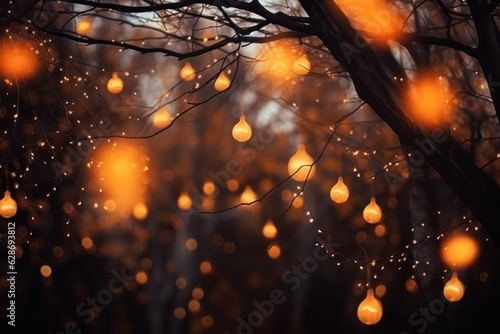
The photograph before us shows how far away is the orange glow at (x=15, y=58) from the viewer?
3.65 metres

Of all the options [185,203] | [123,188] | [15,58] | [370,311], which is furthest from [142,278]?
[370,311]

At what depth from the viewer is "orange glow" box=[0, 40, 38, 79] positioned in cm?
365

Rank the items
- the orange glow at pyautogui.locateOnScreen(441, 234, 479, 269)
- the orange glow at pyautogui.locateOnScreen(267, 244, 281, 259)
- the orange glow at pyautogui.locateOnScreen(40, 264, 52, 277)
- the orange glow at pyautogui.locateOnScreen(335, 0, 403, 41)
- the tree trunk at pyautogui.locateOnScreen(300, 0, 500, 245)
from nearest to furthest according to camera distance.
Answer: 1. the tree trunk at pyautogui.locateOnScreen(300, 0, 500, 245)
2. the orange glow at pyautogui.locateOnScreen(335, 0, 403, 41)
3. the orange glow at pyautogui.locateOnScreen(441, 234, 479, 269)
4. the orange glow at pyautogui.locateOnScreen(40, 264, 52, 277)
5. the orange glow at pyautogui.locateOnScreen(267, 244, 281, 259)

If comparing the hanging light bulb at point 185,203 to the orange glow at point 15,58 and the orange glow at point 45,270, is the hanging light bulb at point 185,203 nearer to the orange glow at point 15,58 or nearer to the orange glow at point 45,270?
the orange glow at point 45,270

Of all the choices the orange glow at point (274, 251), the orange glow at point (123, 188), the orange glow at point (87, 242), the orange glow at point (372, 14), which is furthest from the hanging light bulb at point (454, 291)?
the orange glow at point (87, 242)

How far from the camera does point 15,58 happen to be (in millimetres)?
3670

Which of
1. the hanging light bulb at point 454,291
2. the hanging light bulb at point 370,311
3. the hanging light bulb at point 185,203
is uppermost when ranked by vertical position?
the hanging light bulb at point 185,203

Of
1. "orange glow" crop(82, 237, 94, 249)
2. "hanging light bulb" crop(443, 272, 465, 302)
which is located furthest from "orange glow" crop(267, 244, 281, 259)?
"hanging light bulb" crop(443, 272, 465, 302)

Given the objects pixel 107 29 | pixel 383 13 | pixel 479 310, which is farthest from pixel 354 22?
pixel 107 29

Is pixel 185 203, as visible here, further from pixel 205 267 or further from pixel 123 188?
pixel 205 267

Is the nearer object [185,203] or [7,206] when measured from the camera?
[7,206]

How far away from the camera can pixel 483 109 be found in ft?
18.0

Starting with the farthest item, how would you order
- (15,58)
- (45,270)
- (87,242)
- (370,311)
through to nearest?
(87,242) < (45,270) < (15,58) < (370,311)

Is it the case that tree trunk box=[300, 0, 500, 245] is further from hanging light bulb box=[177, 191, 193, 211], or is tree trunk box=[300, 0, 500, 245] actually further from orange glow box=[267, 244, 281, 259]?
orange glow box=[267, 244, 281, 259]
